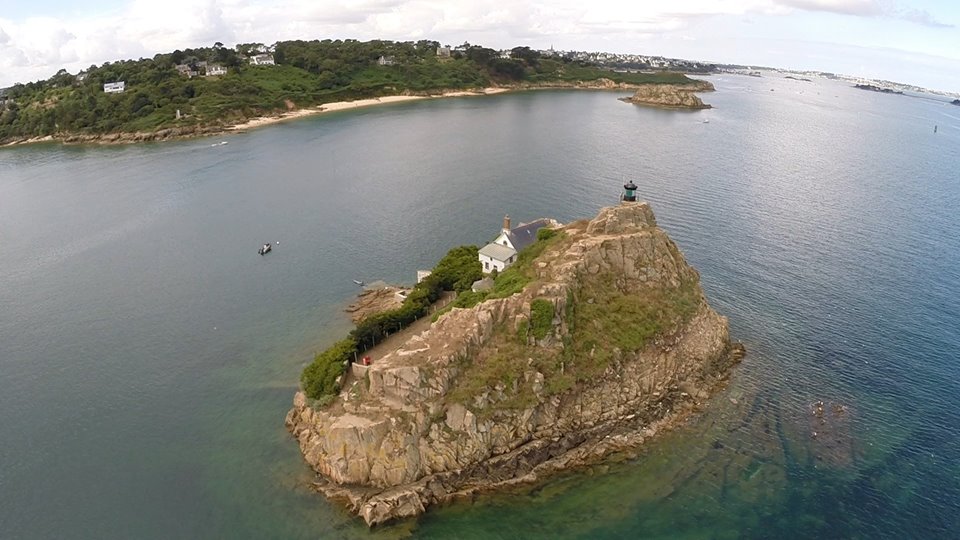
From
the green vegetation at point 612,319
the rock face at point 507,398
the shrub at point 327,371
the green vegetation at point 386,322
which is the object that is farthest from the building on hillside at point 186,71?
the green vegetation at point 612,319

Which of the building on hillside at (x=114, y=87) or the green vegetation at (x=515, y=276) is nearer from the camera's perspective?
the green vegetation at (x=515, y=276)

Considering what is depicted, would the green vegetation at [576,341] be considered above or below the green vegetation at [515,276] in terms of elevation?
below

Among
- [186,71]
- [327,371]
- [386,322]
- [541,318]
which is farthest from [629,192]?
[186,71]

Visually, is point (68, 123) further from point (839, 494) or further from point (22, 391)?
point (839, 494)

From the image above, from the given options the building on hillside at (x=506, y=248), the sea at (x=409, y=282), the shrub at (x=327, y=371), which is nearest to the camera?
the sea at (x=409, y=282)

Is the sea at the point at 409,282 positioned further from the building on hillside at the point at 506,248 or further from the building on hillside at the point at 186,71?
the building on hillside at the point at 186,71

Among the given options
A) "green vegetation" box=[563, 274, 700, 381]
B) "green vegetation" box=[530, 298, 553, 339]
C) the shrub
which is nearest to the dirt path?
the shrub
